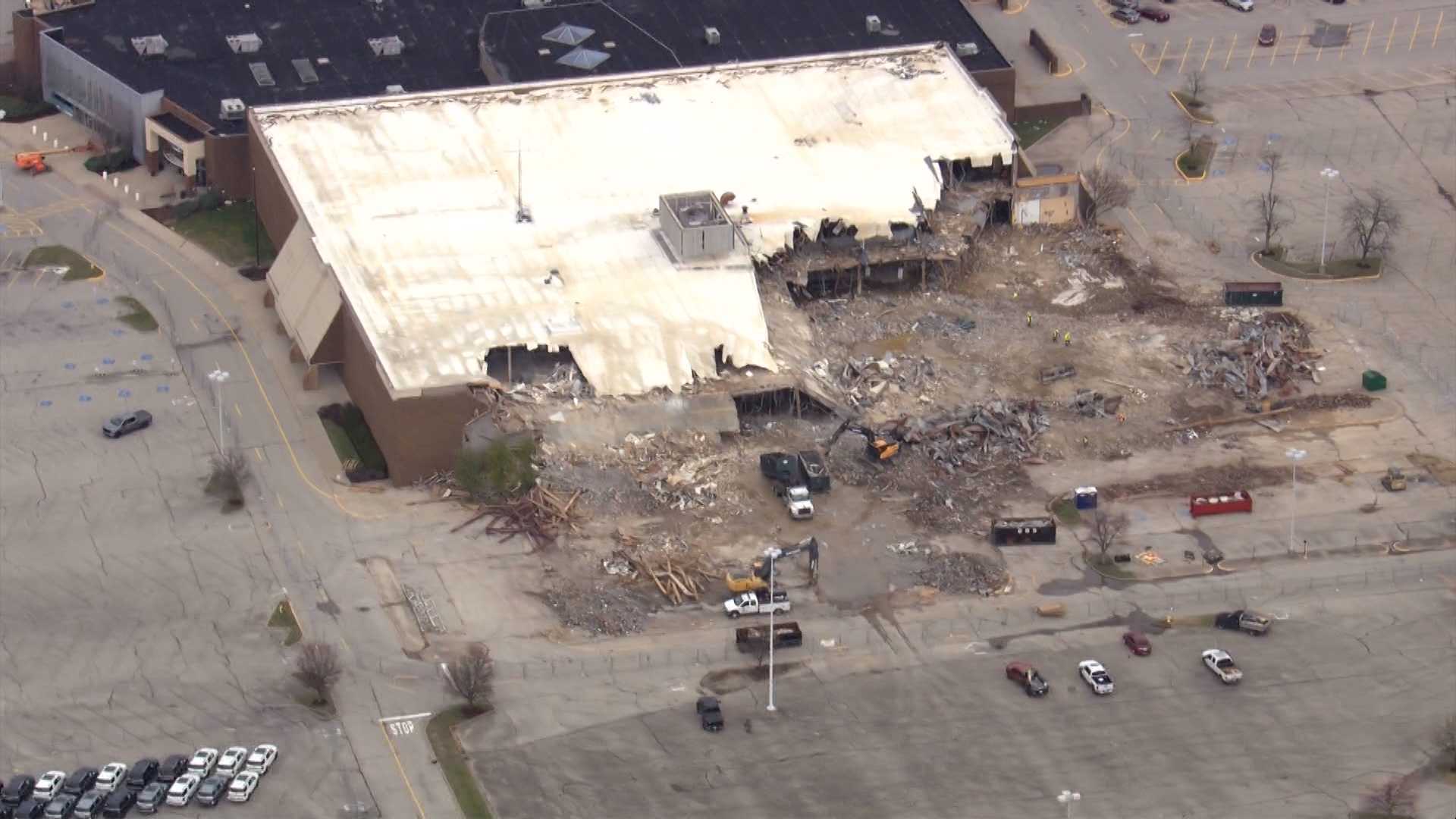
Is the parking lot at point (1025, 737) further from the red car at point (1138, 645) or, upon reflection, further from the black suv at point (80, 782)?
the black suv at point (80, 782)

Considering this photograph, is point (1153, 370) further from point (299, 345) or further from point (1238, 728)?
point (299, 345)

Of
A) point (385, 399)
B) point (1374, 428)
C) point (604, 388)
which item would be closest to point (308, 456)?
Result: point (385, 399)

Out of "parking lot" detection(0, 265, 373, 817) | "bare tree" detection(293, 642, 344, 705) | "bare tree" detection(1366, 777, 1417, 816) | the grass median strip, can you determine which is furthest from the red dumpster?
"parking lot" detection(0, 265, 373, 817)

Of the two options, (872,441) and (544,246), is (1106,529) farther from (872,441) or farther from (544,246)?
(544,246)

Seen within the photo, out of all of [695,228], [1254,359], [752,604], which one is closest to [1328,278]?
[1254,359]

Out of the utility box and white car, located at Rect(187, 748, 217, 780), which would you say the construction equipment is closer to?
the utility box

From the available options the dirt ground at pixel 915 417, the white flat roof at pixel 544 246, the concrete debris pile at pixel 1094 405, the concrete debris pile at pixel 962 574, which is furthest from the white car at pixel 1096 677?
the white flat roof at pixel 544 246
